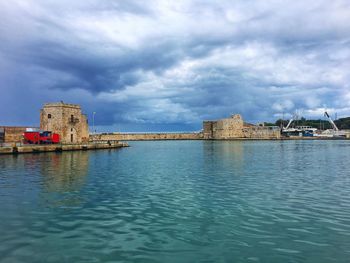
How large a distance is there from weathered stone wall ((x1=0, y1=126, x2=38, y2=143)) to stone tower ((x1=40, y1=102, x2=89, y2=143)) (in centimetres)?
564

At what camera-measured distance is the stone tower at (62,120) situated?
176ft

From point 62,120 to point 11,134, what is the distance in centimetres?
1067

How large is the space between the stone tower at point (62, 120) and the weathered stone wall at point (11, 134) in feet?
18.5

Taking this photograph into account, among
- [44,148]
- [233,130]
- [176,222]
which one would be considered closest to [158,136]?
[233,130]

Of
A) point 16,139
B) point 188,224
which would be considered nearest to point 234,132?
point 16,139

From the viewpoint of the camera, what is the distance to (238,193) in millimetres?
14789

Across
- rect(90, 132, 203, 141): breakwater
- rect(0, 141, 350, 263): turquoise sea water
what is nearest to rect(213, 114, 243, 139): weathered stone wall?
rect(90, 132, 203, 141): breakwater

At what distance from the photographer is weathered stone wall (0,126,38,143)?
55.3 meters

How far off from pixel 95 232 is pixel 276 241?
16.5 ft

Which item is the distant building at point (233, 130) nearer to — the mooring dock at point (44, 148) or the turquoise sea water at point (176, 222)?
the mooring dock at point (44, 148)

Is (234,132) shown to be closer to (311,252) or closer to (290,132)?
(290,132)

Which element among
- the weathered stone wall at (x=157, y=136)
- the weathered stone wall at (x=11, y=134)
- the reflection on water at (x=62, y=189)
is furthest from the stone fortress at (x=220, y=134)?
the reflection on water at (x=62, y=189)

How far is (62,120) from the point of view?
176 feet

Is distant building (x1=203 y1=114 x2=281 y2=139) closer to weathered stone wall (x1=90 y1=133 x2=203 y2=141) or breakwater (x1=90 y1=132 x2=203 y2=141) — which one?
breakwater (x1=90 y1=132 x2=203 y2=141)
